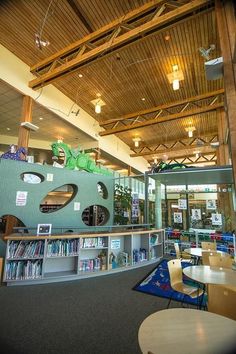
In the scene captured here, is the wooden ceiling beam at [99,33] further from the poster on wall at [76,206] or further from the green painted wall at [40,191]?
the poster on wall at [76,206]

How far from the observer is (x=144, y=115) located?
9.69 metres

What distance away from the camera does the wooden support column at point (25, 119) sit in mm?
6598

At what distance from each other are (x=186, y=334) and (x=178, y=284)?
80.6 inches

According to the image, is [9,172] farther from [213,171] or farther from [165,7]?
[213,171]

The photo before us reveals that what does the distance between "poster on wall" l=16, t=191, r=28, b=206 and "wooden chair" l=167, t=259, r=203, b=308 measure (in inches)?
153

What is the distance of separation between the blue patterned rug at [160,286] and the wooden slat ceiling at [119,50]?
5.95m

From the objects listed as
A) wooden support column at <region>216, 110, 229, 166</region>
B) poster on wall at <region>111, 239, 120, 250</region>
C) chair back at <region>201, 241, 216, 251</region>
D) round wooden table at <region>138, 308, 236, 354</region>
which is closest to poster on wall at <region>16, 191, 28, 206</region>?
poster on wall at <region>111, 239, 120, 250</region>

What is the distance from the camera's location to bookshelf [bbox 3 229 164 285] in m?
4.39

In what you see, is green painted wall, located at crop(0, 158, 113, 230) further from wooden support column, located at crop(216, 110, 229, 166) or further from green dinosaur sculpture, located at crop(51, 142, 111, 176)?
wooden support column, located at crop(216, 110, 229, 166)

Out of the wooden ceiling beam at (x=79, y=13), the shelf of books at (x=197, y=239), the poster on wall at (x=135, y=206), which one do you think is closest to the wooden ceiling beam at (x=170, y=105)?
the poster on wall at (x=135, y=206)

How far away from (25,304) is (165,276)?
132 inches

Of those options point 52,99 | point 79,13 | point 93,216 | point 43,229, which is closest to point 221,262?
point 43,229

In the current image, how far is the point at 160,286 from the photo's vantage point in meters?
4.42

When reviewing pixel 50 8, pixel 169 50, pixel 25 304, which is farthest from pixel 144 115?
pixel 25 304
